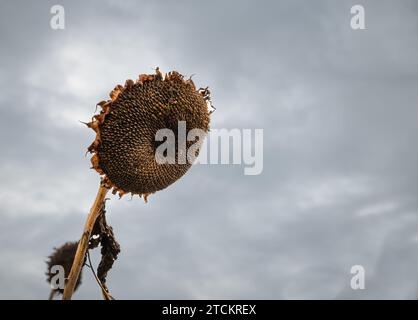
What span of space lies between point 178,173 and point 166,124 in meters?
0.99

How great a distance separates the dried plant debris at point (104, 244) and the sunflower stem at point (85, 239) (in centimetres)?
18

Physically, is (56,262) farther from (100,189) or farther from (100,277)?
(100,189)

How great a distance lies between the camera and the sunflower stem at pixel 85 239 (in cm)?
799

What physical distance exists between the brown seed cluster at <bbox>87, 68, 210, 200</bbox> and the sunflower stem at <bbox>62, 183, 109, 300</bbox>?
19.1 inches

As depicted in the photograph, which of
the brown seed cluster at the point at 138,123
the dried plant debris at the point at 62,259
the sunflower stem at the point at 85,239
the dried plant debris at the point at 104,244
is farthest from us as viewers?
the dried plant debris at the point at 62,259

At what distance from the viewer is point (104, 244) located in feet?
28.2

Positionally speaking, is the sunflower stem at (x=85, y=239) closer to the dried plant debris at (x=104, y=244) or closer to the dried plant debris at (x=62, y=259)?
the dried plant debris at (x=104, y=244)

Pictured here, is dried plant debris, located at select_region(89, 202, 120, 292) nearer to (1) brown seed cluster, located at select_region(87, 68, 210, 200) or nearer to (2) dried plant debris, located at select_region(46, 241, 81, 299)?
→ (1) brown seed cluster, located at select_region(87, 68, 210, 200)

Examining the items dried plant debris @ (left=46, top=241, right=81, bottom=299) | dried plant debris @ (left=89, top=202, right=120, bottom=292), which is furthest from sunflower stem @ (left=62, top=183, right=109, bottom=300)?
dried plant debris @ (left=46, top=241, right=81, bottom=299)

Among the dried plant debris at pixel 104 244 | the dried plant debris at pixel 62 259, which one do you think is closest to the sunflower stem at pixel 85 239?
the dried plant debris at pixel 104 244

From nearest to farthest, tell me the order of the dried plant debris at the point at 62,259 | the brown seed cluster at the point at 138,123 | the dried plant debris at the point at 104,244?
the brown seed cluster at the point at 138,123, the dried plant debris at the point at 104,244, the dried plant debris at the point at 62,259

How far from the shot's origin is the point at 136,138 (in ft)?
24.3

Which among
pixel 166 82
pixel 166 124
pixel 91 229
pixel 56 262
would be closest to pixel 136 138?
pixel 166 124

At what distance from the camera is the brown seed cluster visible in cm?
733
